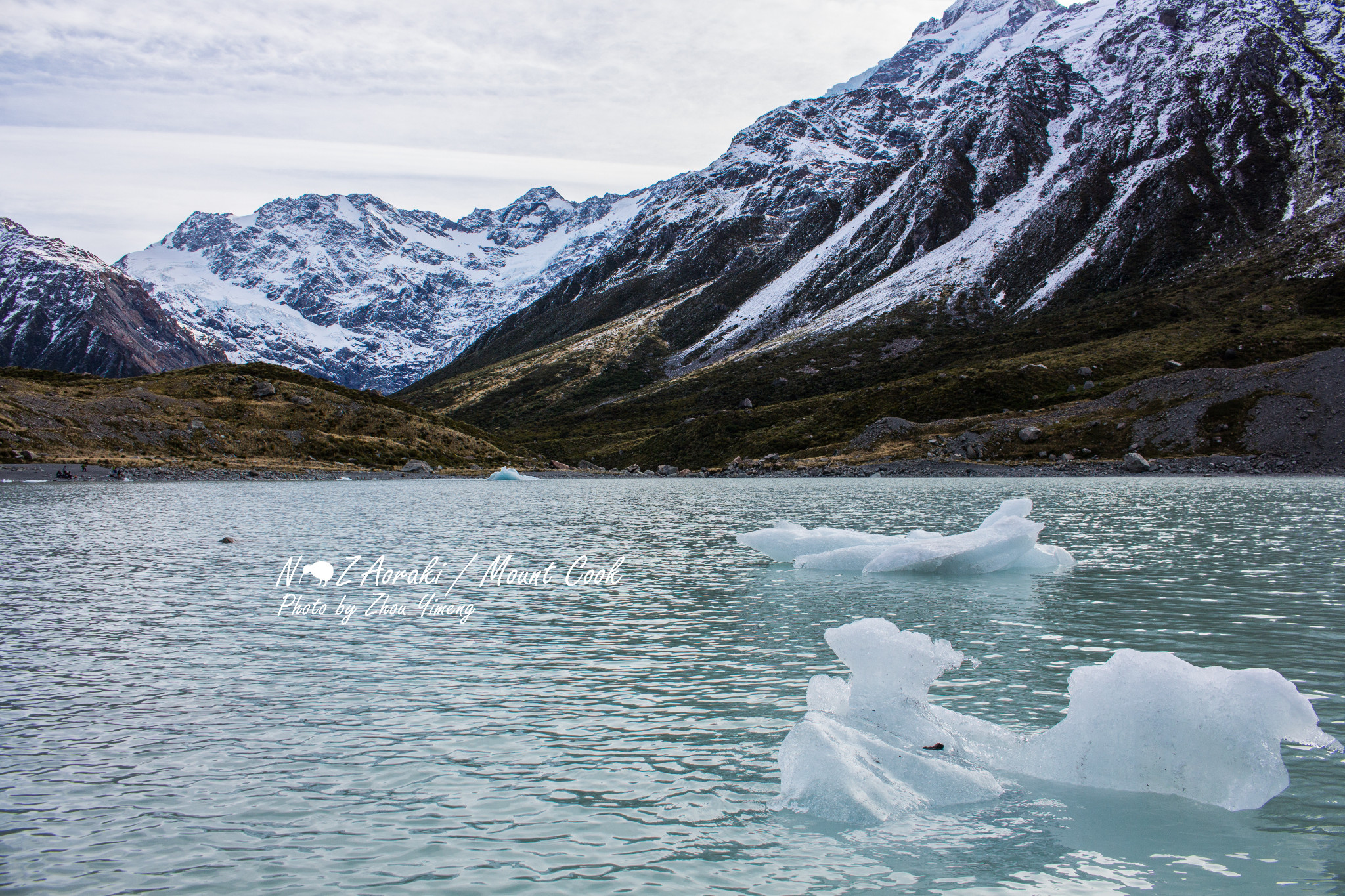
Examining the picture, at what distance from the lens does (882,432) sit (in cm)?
15050

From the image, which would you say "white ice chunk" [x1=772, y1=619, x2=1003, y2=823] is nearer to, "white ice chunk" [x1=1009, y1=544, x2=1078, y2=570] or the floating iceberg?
"white ice chunk" [x1=1009, y1=544, x2=1078, y2=570]

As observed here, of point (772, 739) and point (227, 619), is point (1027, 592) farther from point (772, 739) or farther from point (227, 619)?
point (227, 619)

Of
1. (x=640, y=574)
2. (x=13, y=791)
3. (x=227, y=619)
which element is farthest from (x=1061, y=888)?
(x=640, y=574)

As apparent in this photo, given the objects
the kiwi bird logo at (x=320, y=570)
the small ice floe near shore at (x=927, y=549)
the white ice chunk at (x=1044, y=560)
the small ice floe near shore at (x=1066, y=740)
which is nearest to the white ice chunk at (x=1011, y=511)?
the small ice floe near shore at (x=927, y=549)

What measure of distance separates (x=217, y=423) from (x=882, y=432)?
112 meters

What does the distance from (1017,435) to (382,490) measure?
95.9 metres

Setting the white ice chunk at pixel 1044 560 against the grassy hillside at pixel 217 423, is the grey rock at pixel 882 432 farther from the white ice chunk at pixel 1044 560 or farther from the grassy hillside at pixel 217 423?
the white ice chunk at pixel 1044 560

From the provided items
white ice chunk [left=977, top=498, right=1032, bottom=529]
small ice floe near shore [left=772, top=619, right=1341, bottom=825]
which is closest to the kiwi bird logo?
small ice floe near shore [left=772, top=619, right=1341, bottom=825]

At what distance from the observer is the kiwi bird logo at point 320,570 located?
3059 centimetres

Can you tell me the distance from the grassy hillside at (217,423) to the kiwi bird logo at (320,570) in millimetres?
94101

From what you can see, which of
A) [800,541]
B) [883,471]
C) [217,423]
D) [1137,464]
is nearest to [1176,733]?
[800,541]

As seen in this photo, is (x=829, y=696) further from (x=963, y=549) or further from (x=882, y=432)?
(x=882, y=432)

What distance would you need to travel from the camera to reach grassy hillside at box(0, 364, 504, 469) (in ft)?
369

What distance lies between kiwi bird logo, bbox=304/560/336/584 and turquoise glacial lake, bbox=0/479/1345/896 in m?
0.56
